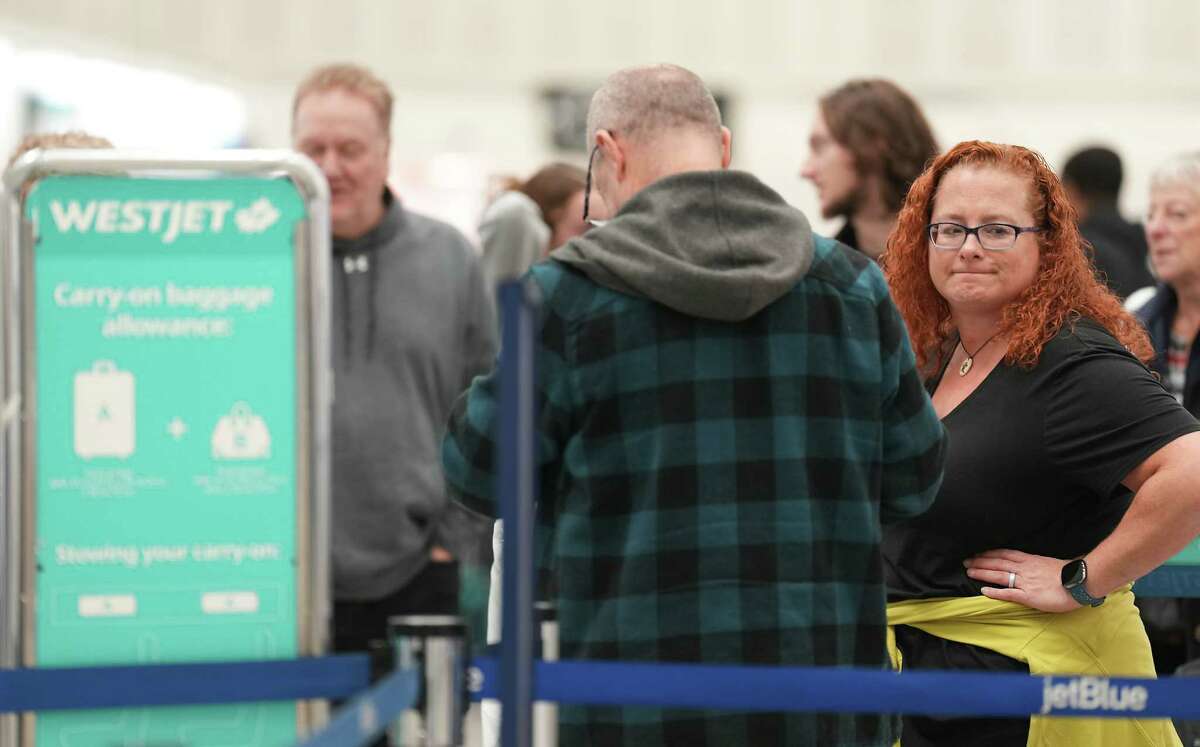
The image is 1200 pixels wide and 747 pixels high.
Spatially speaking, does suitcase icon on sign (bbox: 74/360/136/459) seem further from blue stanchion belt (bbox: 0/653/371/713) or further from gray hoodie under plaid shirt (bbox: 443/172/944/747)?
gray hoodie under plaid shirt (bbox: 443/172/944/747)

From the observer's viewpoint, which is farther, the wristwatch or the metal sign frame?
the wristwatch

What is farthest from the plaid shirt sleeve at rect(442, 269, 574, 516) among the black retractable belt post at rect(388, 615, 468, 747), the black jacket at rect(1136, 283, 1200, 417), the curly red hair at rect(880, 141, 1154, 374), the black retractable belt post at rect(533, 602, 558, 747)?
the black jacket at rect(1136, 283, 1200, 417)

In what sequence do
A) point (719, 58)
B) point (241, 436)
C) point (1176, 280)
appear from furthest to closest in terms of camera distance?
point (719, 58) → point (1176, 280) → point (241, 436)

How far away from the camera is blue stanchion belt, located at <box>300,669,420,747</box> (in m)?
1.85

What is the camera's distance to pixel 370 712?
1954 mm

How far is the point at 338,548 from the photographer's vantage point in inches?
134

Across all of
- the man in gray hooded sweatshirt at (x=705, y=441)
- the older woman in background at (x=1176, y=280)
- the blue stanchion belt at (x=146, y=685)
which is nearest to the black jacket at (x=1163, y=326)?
the older woman in background at (x=1176, y=280)

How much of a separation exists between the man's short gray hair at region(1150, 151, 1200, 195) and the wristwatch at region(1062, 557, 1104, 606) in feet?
7.49

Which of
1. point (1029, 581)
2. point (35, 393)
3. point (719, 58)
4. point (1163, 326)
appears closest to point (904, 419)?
point (1029, 581)

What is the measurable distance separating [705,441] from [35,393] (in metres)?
0.89

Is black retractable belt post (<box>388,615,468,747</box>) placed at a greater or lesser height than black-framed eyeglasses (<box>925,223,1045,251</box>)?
lesser

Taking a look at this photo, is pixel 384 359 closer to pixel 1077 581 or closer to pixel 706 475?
pixel 706 475

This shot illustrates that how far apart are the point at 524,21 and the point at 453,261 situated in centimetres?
1263

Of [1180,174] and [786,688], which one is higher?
[1180,174]
